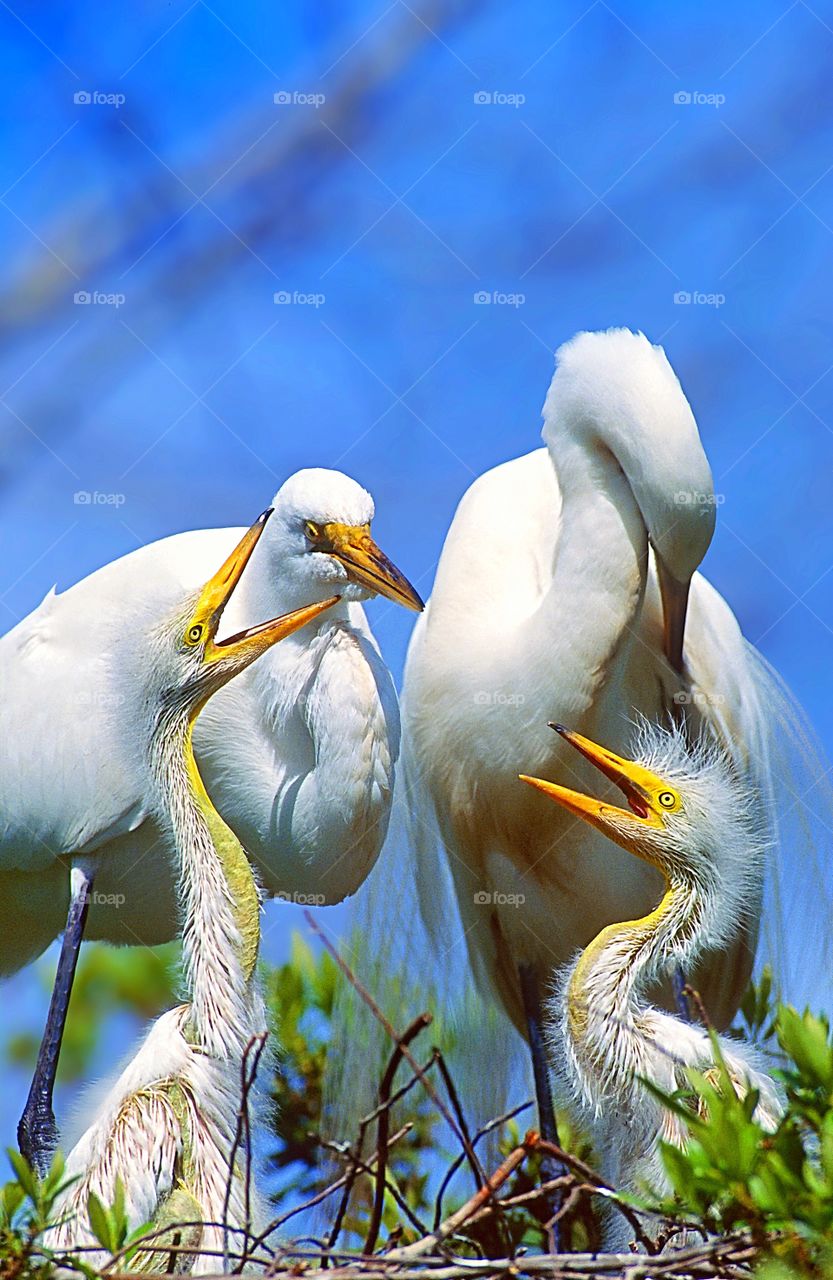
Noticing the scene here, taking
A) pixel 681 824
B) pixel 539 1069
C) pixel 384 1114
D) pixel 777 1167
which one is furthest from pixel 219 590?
pixel 539 1069

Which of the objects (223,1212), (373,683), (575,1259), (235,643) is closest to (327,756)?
(373,683)

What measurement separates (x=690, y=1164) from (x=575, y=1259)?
172 millimetres

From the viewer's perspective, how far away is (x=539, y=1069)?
3.82m

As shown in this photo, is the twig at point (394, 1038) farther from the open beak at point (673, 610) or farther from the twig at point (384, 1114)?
the open beak at point (673, 610)

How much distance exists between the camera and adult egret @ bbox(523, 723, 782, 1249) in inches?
99.6

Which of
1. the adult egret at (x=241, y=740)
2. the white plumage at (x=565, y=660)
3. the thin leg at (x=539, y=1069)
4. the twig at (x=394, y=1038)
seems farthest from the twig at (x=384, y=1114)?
the thin leg at (x=539, y=1069)

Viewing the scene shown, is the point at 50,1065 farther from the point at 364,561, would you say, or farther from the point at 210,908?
the point at 364,561

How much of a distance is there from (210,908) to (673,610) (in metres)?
1.25

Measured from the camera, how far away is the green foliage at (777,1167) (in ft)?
5.38

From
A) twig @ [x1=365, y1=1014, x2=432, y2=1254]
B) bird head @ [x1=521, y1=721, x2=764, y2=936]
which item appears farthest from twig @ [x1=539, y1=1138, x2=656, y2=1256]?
bird head @ [x1=521, y1=721, x2=764, y2=936]

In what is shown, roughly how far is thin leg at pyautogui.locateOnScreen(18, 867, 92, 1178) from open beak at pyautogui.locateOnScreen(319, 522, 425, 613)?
83 centimetres

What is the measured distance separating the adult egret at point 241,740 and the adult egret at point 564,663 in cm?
25

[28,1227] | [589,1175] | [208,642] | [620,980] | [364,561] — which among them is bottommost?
[589,1175]

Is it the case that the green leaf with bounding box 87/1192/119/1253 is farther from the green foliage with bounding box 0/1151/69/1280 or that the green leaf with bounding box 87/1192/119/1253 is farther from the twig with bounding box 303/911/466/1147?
the twig with bounding box 303/911/466/1147
